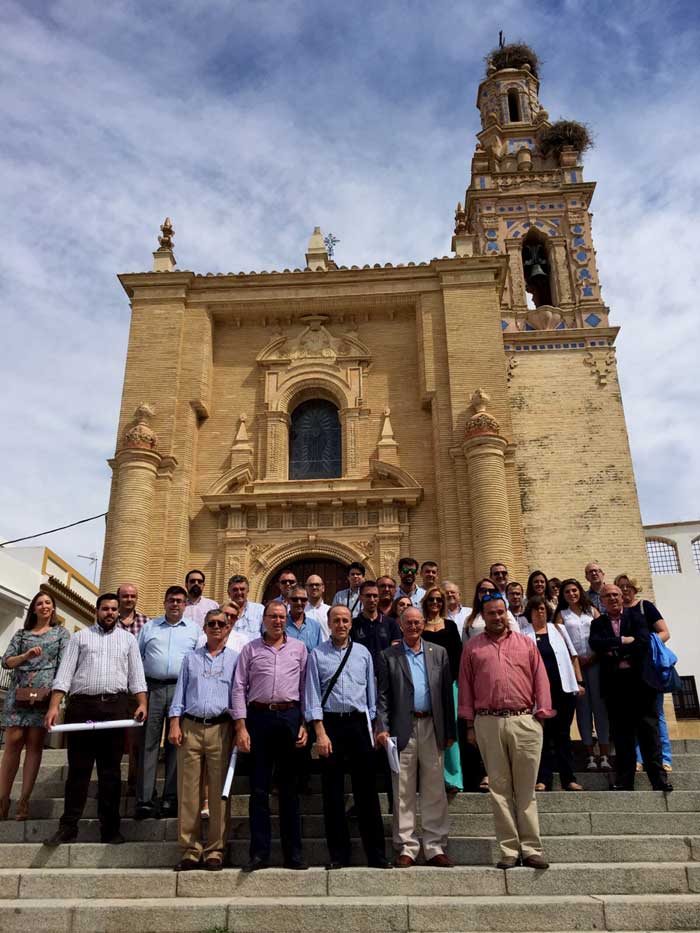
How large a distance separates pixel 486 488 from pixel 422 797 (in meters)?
9.97

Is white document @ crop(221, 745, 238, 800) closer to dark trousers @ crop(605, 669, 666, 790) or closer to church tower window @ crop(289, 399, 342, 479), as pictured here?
dark trousers @ crop(605, 669, 666, 790)

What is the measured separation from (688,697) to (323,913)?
Answer: 1780 centimetres

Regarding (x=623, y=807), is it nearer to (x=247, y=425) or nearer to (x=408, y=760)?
(x=408, y=760)

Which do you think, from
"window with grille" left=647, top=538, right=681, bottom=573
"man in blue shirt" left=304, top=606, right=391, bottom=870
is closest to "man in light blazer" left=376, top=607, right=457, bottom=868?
"man in blue shirt" left=304, top=606, right=391, bottom=870

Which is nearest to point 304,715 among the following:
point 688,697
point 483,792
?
point 483,792

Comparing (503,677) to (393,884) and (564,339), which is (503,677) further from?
(564,339)

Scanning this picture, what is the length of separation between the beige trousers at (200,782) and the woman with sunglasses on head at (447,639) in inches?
71.4

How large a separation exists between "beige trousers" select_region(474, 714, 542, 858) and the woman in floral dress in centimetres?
358

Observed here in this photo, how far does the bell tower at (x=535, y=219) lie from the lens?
20.1 m

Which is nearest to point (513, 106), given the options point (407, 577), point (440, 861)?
point (407, 577)

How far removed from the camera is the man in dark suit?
270 inches

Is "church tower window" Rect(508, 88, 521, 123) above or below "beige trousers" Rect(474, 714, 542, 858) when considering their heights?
above

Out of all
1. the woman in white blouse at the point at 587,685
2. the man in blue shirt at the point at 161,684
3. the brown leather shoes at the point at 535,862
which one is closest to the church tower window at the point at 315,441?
the woman in white blouse at the point at 587,685

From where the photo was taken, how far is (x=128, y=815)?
687cm
